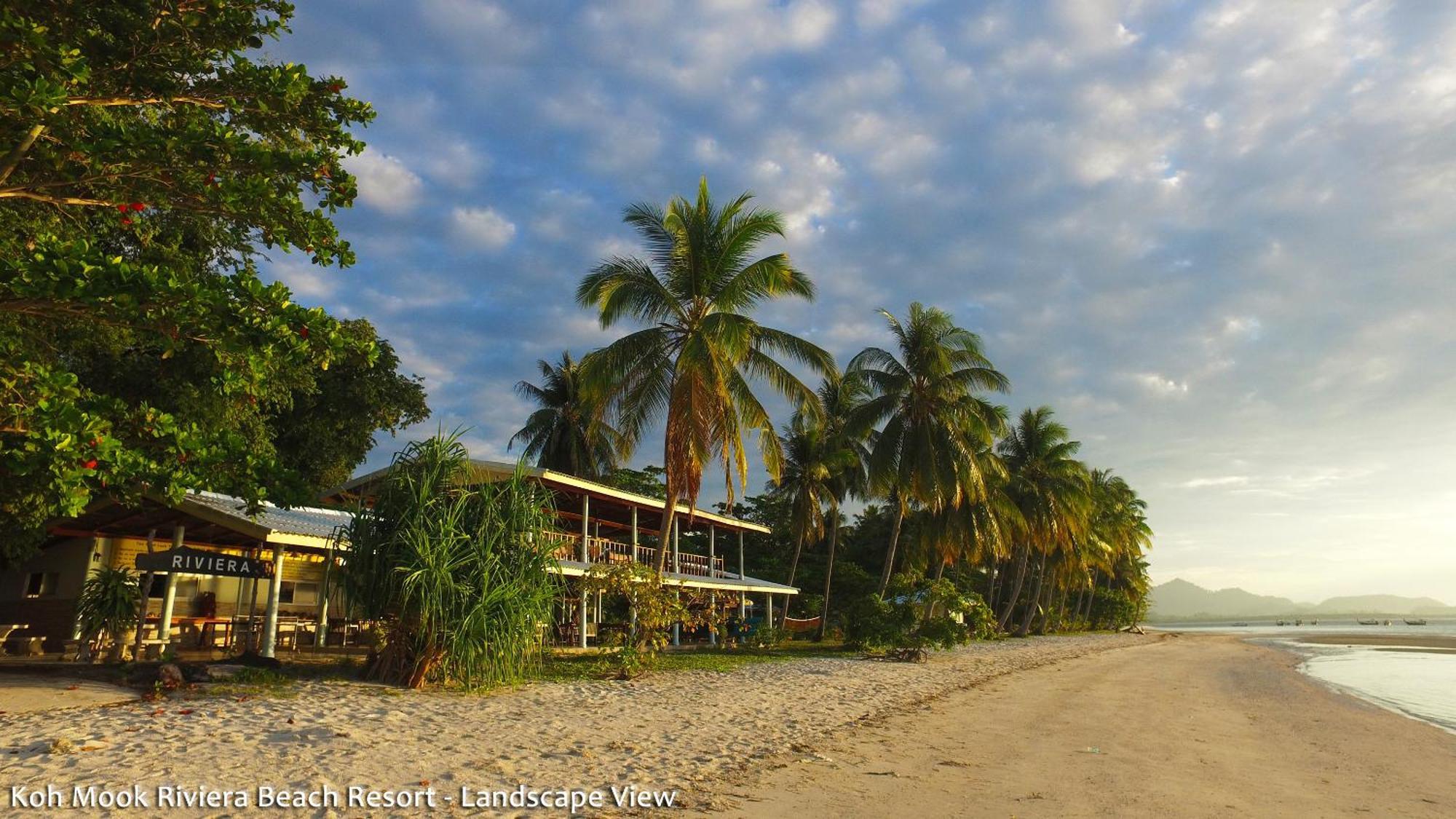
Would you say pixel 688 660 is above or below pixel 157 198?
below

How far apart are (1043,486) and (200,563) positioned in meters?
33.8

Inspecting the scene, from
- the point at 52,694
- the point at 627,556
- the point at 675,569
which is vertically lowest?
the point at 52,694

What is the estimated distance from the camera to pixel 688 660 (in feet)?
55.0

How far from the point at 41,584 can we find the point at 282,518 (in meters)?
7.40

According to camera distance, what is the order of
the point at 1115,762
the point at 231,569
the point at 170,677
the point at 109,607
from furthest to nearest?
the point at 109,607, the point at 231,569, the point at 170,677, the point at 1115,762

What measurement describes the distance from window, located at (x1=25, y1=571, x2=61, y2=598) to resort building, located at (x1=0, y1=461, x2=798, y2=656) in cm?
3

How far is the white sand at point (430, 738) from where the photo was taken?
565 centimetres

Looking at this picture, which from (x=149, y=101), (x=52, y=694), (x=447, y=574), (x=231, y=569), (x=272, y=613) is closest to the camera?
(x=149, y=101)

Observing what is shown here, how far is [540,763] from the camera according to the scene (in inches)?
258

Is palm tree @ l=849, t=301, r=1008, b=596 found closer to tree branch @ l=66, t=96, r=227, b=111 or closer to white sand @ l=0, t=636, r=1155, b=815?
white sand @ l=0, t=636, r=1155, b=815

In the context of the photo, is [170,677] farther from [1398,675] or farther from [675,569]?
[1398,675]

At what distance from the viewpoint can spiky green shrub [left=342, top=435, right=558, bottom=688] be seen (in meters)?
9.46

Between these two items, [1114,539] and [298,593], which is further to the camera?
[1114,539]

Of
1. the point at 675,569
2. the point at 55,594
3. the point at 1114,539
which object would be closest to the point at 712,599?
the point at 675,569
